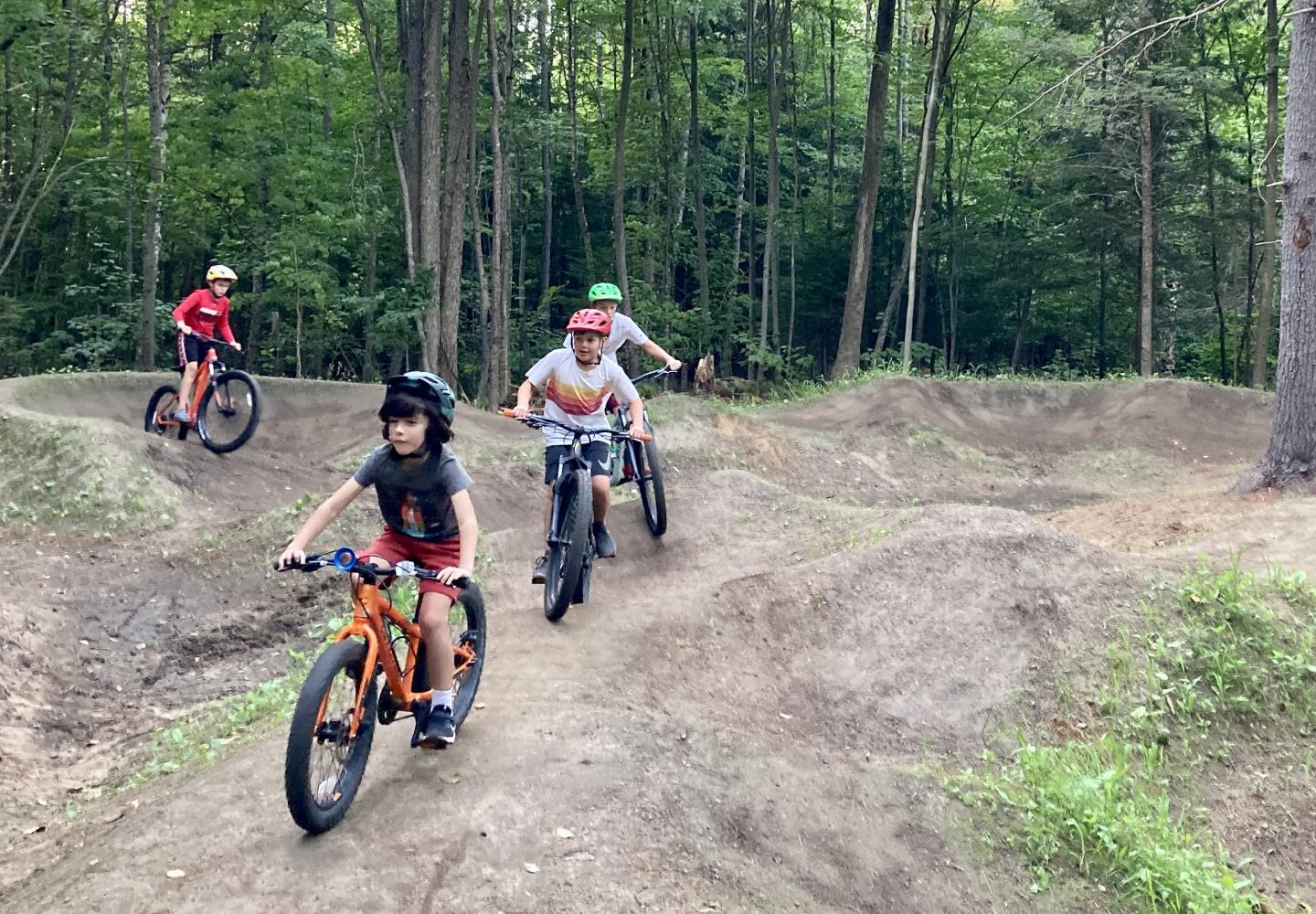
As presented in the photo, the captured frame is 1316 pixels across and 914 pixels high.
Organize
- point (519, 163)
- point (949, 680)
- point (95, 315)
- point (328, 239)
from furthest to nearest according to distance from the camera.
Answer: point (519, 163)
point (95, 315)
point (328, 239)
point (949, 680)

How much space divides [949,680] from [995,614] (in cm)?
64

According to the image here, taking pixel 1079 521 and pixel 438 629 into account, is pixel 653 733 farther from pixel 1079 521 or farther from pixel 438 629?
pixel 1079 521

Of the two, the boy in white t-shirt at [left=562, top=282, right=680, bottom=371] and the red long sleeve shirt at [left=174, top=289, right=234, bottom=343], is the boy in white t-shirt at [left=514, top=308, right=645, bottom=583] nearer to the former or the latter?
the boy in white t-shirt at [left=562, top=282, right=680, bottom=371]

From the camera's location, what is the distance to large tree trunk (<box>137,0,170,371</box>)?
1966cm

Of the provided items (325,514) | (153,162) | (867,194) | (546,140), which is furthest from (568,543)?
(546,140)

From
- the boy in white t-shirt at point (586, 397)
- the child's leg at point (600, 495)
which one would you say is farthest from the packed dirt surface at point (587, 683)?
the boy in white t-shirt at point (586, 397)

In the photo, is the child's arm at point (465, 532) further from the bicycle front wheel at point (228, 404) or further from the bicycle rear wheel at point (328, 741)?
the bicycle front wheel at point (228, 404)

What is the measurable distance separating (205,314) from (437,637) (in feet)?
29.4

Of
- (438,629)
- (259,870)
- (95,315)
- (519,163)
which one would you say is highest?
(519,163)

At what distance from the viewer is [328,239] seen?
21484 millimetres

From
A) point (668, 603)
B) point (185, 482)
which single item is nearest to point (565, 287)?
point (185, 482)

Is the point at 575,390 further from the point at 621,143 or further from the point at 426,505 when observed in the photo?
the point at 621,143

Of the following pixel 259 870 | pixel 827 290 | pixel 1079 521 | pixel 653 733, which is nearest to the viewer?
pixel 259 870

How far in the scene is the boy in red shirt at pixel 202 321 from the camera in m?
11.8
